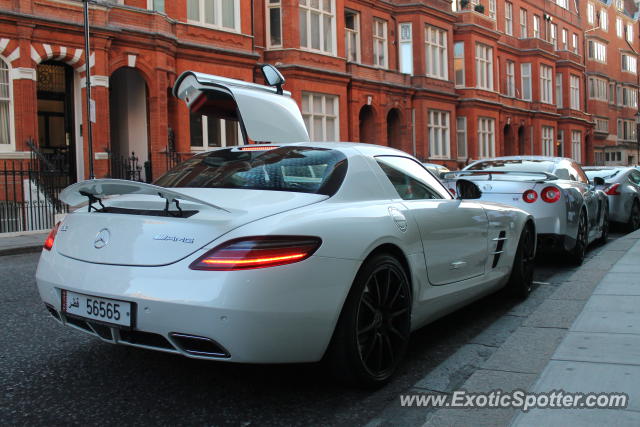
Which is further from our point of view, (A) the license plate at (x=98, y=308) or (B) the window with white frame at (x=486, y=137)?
(B) the window with white frame at (x=486, y=137)

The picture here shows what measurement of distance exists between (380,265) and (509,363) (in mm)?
1083

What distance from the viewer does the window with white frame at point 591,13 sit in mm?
53469

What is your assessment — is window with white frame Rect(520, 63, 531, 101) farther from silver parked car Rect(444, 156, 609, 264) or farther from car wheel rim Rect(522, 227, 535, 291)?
car wheel rim Rect(522, 227, 535, 291)

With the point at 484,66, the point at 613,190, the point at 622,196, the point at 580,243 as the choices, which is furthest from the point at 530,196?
the point at 484,66

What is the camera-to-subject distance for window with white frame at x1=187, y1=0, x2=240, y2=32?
20094mm

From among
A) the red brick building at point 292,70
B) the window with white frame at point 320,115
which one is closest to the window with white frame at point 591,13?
the red brick building at point 292,70

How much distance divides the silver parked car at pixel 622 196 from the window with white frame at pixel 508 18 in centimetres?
2932

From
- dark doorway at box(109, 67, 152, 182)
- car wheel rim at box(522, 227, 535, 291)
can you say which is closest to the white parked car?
car wheel rim at box(522, 227, 535, 291)

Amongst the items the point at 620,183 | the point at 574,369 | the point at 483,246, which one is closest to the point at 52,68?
the point at 620,183

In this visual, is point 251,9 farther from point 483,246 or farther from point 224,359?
point 224,359

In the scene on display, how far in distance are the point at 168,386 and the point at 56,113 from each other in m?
18.0

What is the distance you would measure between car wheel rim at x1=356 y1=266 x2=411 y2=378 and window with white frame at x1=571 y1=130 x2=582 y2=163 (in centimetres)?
4774

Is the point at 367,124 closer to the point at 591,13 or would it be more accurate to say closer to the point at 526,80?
the point at 526,80

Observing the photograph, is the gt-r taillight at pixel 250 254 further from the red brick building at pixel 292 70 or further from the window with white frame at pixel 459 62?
the window with white frame at pixel 459 62
